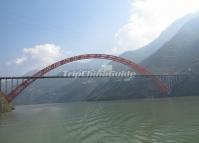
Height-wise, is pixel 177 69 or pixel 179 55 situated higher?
pixel 179 55

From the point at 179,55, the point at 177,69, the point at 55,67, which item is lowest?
the point at 55,67

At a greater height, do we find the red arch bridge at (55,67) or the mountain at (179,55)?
the mountain at (179,55)

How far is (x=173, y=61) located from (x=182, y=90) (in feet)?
169

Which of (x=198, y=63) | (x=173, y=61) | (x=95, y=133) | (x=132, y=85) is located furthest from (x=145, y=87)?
(x=95, y=133)

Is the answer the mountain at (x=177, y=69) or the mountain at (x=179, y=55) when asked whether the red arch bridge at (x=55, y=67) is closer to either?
the mountain at (x=177, y=69)

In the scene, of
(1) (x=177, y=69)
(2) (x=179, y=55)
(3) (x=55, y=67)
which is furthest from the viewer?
(2) (x=179, y=55)

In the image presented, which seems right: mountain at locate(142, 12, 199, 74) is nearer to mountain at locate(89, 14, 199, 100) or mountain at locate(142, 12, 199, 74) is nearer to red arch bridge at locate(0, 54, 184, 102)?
mountain at locate(89, 14, 199, 100)

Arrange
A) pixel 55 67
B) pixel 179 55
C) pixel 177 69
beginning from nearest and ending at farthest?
1. pixel 55 67
2. pixel 177 69
3. pixel 179 55

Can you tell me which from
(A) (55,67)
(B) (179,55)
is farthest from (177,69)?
(A) (55,67)

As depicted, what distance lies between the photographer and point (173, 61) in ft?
597

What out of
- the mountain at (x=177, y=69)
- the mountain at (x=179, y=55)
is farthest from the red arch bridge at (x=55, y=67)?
the mountain at (x=179, y=55)

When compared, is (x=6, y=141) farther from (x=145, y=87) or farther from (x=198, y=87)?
(x=145, y=87)

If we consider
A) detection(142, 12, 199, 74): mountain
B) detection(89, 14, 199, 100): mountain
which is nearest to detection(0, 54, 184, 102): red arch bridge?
detection(89, 14, 199, 100): mountain

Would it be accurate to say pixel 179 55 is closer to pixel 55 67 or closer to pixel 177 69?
pixel 177 69
